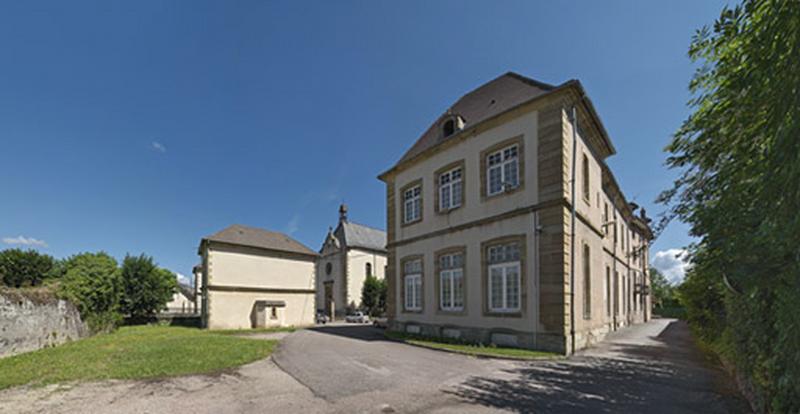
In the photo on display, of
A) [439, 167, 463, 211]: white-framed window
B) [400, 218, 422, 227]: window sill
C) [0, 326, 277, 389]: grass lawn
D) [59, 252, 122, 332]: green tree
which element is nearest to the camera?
[0, 326, 277, 389]: grass lawn

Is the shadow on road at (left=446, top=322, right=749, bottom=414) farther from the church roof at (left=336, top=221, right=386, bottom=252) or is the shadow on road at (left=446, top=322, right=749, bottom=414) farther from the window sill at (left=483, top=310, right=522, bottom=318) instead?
the church roof at (left=336, top=221, right=386, bottom=252)

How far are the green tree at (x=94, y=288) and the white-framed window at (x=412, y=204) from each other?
1456 cm

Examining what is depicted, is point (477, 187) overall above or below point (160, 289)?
above

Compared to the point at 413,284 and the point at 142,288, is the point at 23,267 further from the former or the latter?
the point at 413,284

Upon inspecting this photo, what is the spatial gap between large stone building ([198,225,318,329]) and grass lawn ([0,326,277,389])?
10.5m

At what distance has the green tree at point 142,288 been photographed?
72.8 ft

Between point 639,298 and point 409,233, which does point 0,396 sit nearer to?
point 409,233

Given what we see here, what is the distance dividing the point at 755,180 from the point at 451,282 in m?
11.6

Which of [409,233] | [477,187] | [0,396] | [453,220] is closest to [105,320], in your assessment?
[0,396]

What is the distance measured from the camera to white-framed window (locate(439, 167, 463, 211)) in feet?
49.2

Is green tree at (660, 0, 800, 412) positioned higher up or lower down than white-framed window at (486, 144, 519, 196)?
lower down

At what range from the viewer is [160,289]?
2330 centimetres

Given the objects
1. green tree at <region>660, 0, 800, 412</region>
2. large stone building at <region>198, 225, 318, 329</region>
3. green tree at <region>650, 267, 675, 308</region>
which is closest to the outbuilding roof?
large stone building at <region>198, 225, 318, 329</region>

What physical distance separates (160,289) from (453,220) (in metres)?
20.3
